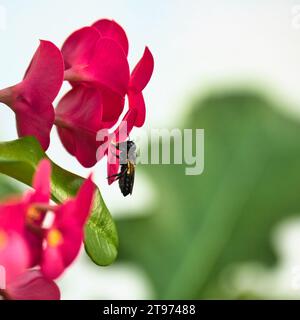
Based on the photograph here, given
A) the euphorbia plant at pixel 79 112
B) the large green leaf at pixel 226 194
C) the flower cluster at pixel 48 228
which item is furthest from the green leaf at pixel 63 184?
the large green leaf at pixel 226 194

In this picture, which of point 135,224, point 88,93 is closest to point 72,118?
point 88,93

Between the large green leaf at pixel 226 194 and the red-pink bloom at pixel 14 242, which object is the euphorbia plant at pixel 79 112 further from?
the large green leaf at pixel 226 194

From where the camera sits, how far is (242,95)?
1.73m

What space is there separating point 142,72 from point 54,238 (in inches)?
7.1

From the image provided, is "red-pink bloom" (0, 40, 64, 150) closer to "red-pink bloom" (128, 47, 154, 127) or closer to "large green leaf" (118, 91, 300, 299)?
"red-pink bloom" (128, 47, 154, 127)

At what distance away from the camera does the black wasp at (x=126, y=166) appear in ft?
1.78

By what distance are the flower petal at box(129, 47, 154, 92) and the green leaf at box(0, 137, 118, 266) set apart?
73 millimetres

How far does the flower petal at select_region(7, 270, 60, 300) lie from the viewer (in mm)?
437

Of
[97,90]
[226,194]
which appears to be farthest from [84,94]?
[226,194]

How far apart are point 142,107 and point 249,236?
121 cm

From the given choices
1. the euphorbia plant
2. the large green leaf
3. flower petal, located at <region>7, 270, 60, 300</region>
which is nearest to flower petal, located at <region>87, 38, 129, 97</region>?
the euphorbia plant

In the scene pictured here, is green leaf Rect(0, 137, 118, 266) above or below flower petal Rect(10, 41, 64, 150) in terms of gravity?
below

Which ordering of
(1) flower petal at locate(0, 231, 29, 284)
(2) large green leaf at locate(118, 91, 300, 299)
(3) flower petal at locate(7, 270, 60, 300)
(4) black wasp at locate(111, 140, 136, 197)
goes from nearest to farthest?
(1) flower petal at locate(0, 231, 29, 284), (3) flower petal at locate(7, 270, 60, 300), (4) black wasp at locate(111, 140, 136, 197), (2) large green leaf at locate(118, 91, 300, 299)

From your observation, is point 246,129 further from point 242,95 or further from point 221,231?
point 221,231
